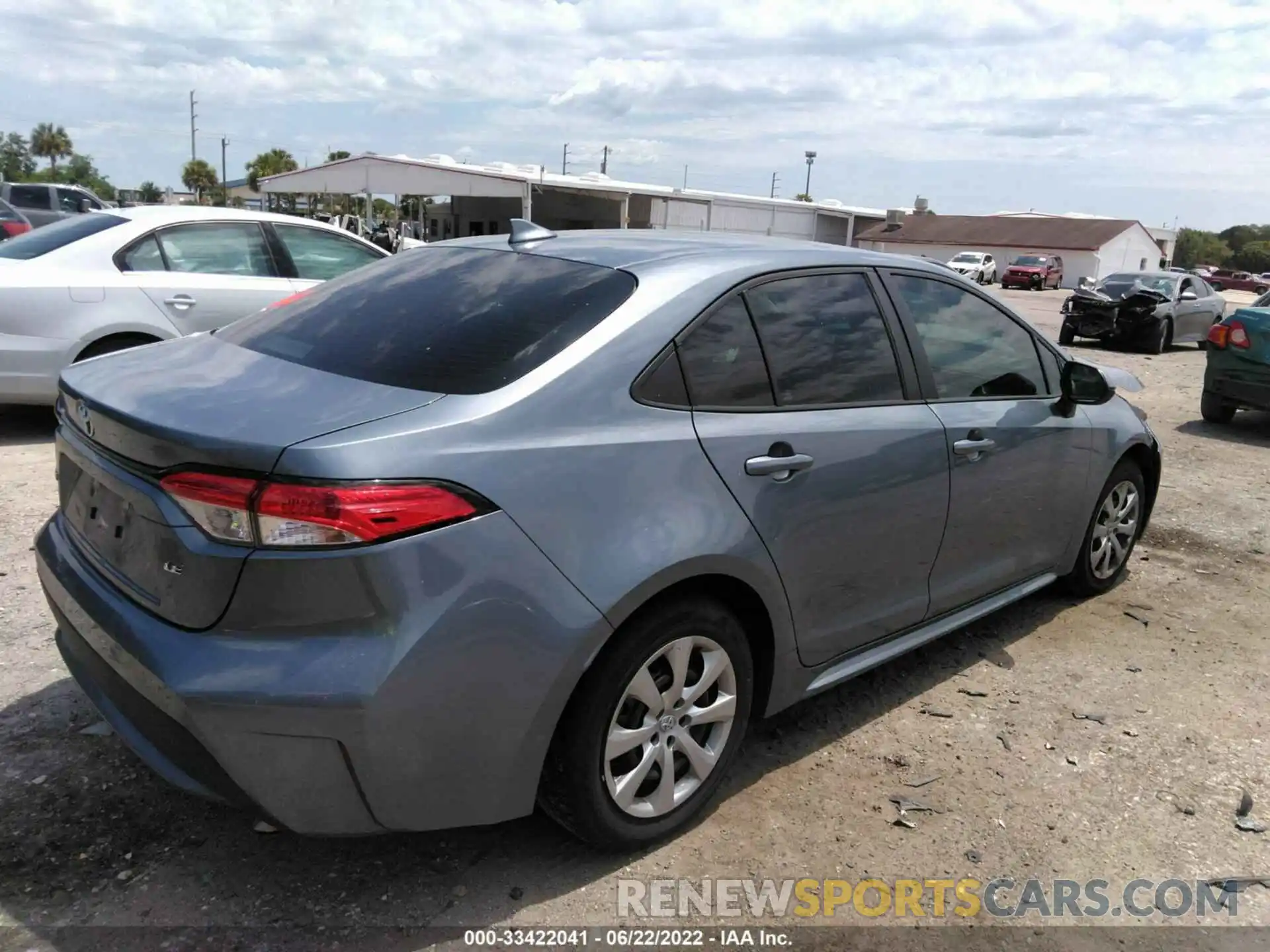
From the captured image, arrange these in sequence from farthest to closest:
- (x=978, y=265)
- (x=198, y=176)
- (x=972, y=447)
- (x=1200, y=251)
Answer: (x=1200, y=251)
(x=198, y=176)
(x=978, y=265)
(x=972, y=447)

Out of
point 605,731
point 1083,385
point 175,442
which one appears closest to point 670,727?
point 605,731

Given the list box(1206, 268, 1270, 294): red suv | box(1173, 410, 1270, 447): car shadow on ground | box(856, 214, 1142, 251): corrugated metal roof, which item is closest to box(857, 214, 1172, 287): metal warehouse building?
box(856, 214, 1142, 251): corrugated metal roof

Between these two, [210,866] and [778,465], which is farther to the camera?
[778,465]

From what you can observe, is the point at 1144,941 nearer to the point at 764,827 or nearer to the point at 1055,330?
the point at 764,827

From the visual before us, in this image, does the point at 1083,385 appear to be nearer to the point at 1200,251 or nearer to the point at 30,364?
the point at 30,364

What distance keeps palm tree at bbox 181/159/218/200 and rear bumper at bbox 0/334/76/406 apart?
93.6 metres

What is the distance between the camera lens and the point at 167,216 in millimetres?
6922

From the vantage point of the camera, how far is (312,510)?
213 centimetres

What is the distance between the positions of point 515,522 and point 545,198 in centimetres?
4607

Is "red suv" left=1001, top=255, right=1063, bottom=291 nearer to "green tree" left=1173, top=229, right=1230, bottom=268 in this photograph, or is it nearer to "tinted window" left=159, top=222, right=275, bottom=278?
"tinted window" left=159, top=222, right=275, bottom=278

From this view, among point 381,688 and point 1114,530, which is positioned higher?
point 381,688

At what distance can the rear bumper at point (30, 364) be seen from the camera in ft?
20.4

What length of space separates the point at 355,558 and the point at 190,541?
0.41 meters

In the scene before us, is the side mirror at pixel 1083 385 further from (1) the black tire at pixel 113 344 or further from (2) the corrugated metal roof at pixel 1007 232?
(2) the corrugated metal roof at pixel 1007 232
